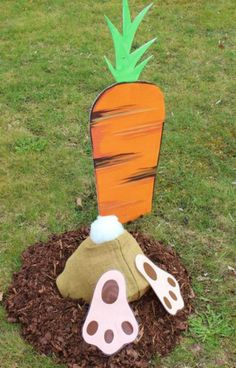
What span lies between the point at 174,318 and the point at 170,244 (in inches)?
27.8

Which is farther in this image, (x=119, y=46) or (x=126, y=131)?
(x=126, y=131)

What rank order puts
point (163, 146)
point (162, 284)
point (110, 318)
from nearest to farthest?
point (110, 318), point (162, 284), point (163, 146)

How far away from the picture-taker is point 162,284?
10.1ft

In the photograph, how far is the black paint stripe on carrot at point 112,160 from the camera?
3.21 meters

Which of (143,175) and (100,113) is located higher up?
(100,113)

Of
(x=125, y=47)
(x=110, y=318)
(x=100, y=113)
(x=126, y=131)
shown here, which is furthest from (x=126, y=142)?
(x=110, y=318)

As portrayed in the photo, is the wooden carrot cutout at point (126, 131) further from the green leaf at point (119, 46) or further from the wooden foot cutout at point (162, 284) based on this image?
the wooden foot cutout at point (162, 284)

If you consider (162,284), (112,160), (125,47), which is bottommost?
(162,284)

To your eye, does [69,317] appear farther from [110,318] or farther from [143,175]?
[143,175]

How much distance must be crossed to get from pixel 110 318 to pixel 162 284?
40 cm

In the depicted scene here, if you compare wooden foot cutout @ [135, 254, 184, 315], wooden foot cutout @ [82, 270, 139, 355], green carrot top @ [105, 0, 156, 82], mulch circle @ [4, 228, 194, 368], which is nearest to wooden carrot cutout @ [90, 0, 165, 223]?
green carrot top @ [105, 0, 156, 82]

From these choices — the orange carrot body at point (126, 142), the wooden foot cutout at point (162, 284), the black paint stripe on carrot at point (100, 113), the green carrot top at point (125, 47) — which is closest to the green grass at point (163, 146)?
the wooden foot cutout at point (162, 284)

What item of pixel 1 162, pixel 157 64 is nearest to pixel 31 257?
pixel 1 162

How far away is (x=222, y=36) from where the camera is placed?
251 inches
